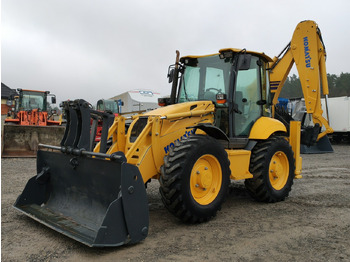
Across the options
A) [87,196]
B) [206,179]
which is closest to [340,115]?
[206,179]

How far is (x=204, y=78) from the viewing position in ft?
17.5

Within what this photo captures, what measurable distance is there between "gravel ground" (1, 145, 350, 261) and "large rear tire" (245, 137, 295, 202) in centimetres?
20

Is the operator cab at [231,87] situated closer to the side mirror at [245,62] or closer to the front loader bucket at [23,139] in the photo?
the side mirror at [245,62]

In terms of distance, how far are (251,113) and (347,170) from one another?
5169mm

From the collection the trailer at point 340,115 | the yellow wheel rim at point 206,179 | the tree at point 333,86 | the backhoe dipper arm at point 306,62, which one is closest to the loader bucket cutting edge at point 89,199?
the yellow wheel rim at point 206,179

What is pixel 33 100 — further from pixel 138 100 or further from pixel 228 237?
pixel 228 237

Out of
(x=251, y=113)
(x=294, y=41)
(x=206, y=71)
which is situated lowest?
(x=251, y=113)

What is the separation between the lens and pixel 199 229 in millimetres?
3926

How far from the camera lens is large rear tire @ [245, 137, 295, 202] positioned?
5.10 metres

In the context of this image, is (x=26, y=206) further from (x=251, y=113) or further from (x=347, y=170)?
→ (x=347, y=170)

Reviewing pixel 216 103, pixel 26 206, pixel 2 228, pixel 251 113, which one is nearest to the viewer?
pixel 2 228

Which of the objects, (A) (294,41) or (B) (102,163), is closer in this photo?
(B) (102,163)

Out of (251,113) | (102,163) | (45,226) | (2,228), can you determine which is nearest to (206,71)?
(251,113)

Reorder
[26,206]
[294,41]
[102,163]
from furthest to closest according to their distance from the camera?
[294,41]
[26,206]
[102,163]
